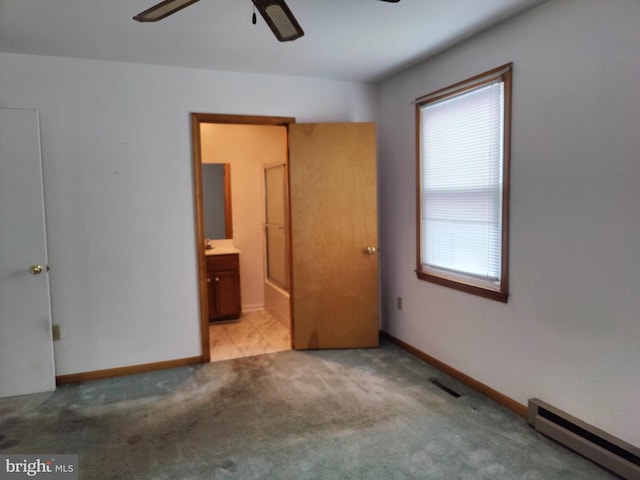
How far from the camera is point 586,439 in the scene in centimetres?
220

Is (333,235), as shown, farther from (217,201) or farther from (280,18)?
(280,18)

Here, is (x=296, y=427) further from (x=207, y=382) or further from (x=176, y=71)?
(x=176, y=71)

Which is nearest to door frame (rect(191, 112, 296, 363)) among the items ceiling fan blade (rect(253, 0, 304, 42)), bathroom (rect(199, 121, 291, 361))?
bathroom (rect(199, 121, 291, 361))

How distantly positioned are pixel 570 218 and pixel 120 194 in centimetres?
303

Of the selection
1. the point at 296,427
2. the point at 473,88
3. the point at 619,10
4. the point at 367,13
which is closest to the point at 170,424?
the point at 296,427

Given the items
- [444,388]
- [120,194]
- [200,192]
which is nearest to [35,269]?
[120,194]

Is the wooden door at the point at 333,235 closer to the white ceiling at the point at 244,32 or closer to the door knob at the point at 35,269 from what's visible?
the white ceiling at the point at 244,32

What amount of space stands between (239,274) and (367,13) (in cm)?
313

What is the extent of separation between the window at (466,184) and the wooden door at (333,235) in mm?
487

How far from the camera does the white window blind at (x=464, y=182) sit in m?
2.74

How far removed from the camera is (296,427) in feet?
8.21

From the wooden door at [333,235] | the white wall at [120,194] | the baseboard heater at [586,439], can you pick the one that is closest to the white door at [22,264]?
the white wall at [120,194]

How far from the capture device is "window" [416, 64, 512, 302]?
8.82 ft

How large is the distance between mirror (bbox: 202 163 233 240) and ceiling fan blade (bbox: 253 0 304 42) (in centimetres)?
308
